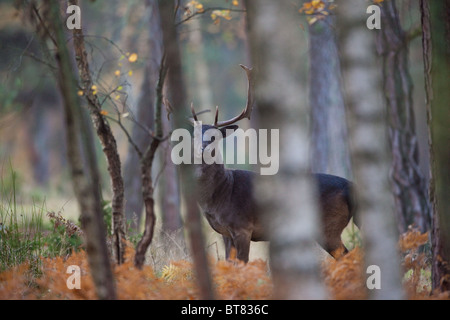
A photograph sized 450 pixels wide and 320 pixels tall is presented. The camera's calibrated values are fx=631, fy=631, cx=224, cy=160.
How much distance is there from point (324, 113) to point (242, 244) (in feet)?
32.5

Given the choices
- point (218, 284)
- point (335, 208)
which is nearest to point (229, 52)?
point (335, 208)

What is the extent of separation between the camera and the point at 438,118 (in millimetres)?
6188

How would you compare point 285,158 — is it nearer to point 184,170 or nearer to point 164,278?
point 184,170

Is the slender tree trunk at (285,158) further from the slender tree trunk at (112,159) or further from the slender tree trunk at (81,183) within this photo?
the slender tree trunk at (112,159)

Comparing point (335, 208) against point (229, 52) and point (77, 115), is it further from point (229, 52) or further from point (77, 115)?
point (229, 52)

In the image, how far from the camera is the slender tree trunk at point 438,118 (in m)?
6.02

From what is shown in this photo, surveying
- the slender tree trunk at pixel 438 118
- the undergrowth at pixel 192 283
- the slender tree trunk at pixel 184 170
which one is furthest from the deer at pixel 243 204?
the slender tree trunk at pixel 184 170

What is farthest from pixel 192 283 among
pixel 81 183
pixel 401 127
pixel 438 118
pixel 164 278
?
pixel 401 127

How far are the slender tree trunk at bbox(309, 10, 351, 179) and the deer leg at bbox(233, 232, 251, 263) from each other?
8722 millimetres

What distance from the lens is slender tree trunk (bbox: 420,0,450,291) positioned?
6.02m

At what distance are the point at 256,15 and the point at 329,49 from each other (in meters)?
12.7

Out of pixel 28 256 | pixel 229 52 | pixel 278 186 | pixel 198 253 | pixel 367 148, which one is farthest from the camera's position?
pixel 229 52

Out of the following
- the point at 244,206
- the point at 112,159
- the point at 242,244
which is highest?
the point at 112,159

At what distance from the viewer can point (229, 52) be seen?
3934 cm
